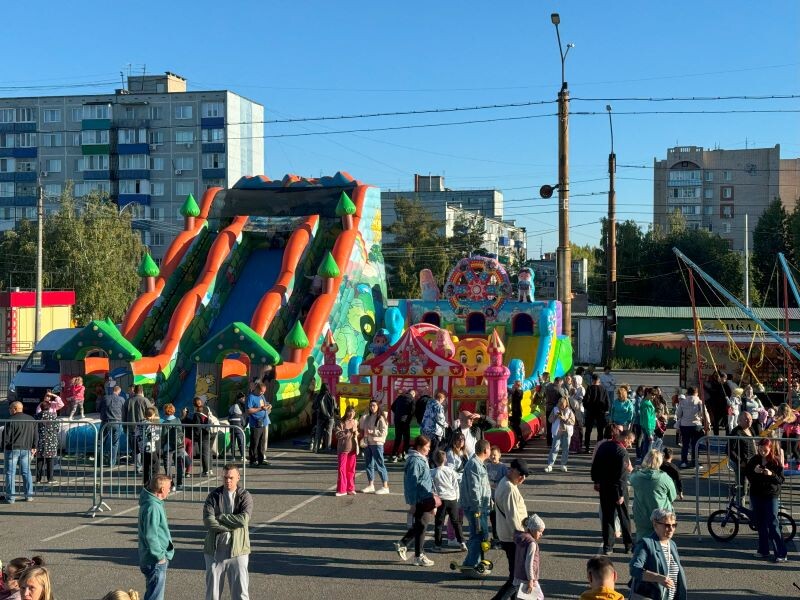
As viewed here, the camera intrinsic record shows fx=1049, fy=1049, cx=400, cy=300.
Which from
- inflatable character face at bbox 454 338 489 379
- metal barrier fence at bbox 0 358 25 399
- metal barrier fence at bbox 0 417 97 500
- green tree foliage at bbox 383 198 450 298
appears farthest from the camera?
green tree foliage at bbox 383 198 450 298

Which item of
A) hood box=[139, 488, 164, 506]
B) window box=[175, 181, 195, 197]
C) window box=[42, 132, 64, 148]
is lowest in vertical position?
hood box=[139, 488, 164, 506]

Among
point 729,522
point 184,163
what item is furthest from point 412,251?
point 729,522

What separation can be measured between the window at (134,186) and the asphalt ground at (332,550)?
60.7 metres

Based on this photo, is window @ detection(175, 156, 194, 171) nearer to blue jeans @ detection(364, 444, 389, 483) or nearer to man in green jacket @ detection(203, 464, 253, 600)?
blue jeans @ detection(364, 444, 389, 483)

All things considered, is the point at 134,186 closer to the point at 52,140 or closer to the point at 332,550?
the point at 52,140

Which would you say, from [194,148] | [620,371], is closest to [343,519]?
[620,371]

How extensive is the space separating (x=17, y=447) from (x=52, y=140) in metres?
63.5

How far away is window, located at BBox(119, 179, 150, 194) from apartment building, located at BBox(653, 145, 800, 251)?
44.3 metres

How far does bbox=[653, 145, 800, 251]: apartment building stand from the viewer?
3634 inches

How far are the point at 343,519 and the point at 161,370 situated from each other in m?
9.06

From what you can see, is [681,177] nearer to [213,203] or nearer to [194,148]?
[194,148]

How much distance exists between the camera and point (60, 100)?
73.2 meters

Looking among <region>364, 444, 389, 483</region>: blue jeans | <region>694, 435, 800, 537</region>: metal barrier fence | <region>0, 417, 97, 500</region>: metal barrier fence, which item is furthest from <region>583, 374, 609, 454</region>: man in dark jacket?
<region>0, 417, 97, 500</region>: metal barrier fence

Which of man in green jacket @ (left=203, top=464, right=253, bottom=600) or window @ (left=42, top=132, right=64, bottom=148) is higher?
window @ (left=42, top=132, right=64, bottom=148)
